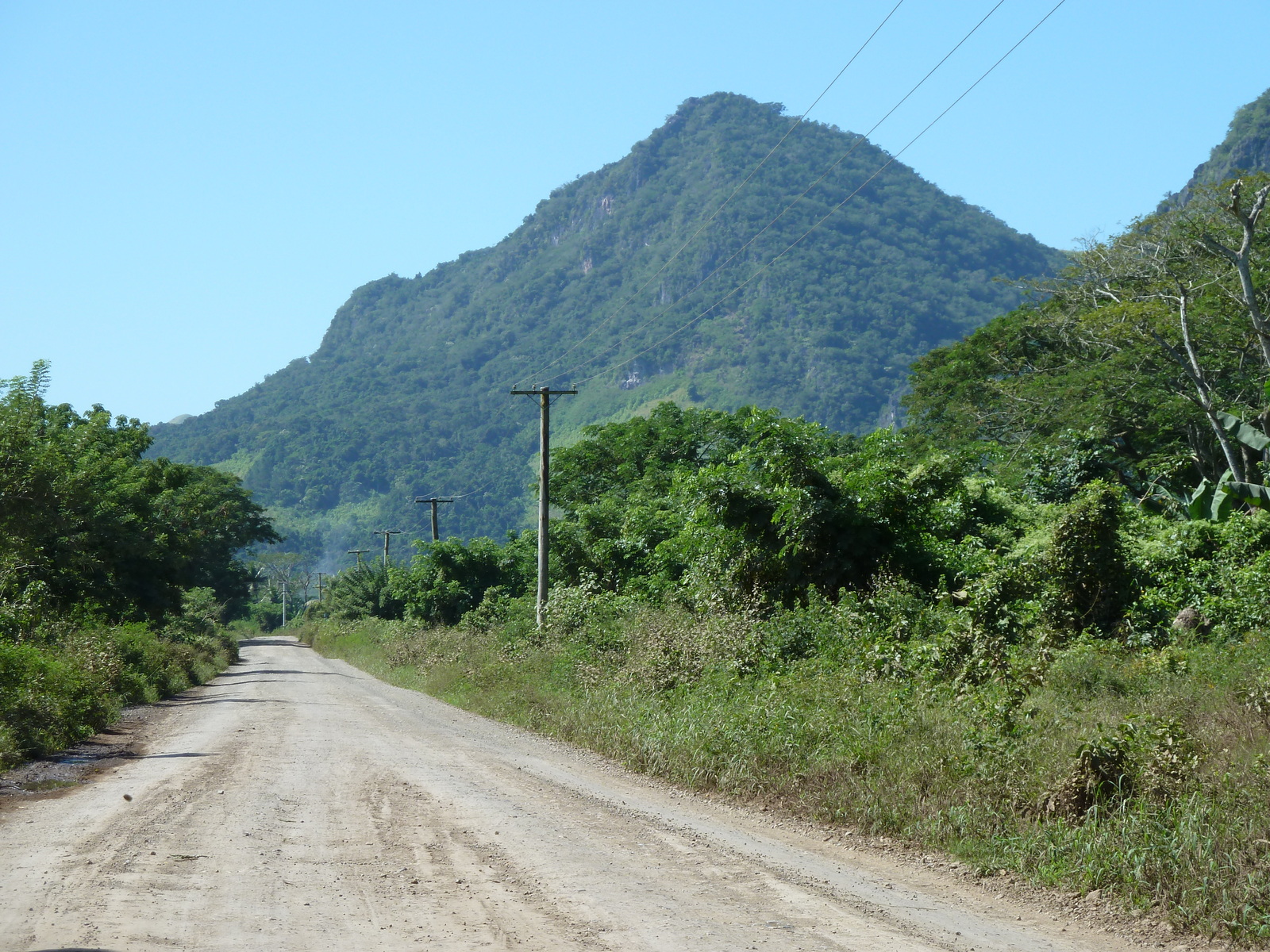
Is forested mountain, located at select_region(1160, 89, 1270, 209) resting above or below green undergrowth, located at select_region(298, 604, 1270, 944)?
above

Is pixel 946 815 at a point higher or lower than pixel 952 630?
lower

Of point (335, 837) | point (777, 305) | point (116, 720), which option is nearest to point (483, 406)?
point (777, 305)

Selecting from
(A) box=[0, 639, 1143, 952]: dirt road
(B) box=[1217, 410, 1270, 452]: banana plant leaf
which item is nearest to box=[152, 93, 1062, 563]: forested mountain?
(B) box=[1217, 410, 1270, 452]: banana plant leaf

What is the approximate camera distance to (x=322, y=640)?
66.2m

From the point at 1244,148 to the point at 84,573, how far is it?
7352 cm

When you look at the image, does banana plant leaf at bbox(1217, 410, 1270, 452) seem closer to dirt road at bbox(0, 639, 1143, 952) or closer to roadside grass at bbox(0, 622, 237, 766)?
dirt road at bbox(0, 639, 1143, 952)

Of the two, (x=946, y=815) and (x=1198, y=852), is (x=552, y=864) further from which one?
(x=1198, y=852)

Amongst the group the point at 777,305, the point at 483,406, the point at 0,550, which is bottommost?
the point at 0,550

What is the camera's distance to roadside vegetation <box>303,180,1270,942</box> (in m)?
7.34

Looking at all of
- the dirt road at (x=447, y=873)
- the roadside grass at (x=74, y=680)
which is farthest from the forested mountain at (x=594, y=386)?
the dirt road at (x=447, y=873)

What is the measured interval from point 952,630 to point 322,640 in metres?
59.6

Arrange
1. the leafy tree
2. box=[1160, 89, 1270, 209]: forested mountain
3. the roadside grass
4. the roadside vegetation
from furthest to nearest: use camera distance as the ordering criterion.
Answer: box=[1160, 89, 1270, 209]: forested mountain → the leafy tree → the roadside grass → the roadside vegetation

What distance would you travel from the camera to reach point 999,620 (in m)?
13.2

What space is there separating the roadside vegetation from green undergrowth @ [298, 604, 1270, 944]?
0.03 meters
